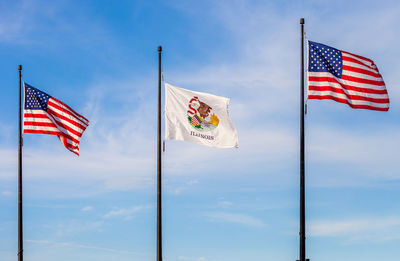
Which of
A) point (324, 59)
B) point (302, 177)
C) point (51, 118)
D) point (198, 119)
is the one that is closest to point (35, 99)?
point (51, 118)

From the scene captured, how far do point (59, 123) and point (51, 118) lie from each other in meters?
0.47

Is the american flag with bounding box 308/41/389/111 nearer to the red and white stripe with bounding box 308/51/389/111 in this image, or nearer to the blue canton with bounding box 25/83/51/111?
the red and white stripe with bounding box 308/51/389/111

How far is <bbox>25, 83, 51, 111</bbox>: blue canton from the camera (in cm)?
2966

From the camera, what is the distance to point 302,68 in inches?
992

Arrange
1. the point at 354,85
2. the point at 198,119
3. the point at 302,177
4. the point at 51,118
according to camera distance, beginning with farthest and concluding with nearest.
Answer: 1. the point at 51,118
2. the point at 198,119
3. the point at 354,85
4. the point at 302,177

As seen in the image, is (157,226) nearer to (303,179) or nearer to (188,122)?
(188,122)

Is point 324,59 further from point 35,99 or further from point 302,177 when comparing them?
point 35,99

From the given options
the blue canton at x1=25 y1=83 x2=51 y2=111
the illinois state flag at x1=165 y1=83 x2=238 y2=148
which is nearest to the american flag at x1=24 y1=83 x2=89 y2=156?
the blue canton at x1=25 y1=83 x2=51 y2=111

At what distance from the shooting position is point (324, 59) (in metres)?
25.4

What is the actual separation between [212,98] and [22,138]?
983 cm

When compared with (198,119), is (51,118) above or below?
above

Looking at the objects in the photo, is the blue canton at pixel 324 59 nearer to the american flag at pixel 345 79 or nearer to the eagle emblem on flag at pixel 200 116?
the american flag at pixel 345 79

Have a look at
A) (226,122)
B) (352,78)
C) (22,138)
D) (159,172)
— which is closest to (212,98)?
(226,122)

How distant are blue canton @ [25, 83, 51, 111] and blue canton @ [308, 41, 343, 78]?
42.2 feet
